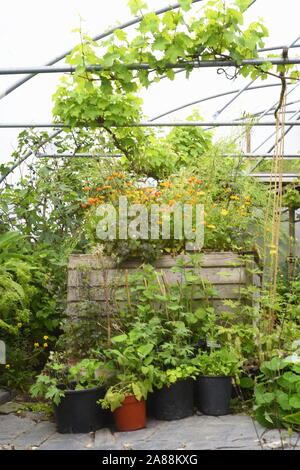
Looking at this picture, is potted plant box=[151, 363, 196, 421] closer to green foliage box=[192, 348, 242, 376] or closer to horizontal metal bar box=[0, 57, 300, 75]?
green foliage box=[192, 348, 242, 376]

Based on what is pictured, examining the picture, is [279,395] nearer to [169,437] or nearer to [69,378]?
[169,437]

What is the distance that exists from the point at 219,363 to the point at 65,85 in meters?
3.67

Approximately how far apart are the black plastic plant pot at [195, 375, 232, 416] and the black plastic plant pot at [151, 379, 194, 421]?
0.11 m

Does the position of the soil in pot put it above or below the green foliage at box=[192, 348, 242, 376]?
below

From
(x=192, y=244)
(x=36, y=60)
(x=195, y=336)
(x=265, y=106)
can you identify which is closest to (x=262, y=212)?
(x=192, y=244)

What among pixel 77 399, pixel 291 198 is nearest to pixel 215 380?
pixel 77 399

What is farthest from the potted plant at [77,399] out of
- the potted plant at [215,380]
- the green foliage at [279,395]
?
the green foliage at [279,395]

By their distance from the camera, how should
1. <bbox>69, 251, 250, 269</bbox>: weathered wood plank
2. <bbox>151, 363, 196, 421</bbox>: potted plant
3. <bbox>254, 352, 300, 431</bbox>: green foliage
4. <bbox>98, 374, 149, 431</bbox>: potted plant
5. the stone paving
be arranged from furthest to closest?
1. <bbox>69, 251, 250, 269</bbox>: weathered wood plank
2. <bbox>151, 363, 196, 421</bbox>: potted plant
3. <bbox>98, 374, 149, 431</bbox>: potted plant
4. <bbox>254, 352, 300, 431</bbox>: green foliage
5. the stone paving

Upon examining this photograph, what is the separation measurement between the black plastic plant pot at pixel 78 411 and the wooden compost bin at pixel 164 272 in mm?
789

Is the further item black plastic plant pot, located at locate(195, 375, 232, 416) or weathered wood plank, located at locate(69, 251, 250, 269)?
weathered wood plank, located at locate(69, 251, 250, 269)

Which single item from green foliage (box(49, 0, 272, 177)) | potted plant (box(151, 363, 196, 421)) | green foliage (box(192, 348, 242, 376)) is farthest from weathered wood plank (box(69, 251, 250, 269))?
green foliage (box(49, 0, 272, 177))

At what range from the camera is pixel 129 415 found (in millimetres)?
3150

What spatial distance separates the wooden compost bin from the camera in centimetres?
385

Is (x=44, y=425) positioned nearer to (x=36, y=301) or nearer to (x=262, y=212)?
(x=36, y=301)
